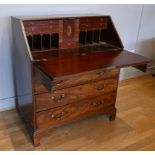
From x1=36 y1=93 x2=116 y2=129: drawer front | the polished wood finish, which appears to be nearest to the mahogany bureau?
x1=36 y1=93 x2=116 y2=129: drawer front

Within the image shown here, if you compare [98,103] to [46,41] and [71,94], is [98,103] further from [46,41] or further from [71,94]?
[46,41]

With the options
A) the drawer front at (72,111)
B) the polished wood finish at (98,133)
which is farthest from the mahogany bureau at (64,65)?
the polished wood finish at (98,133)

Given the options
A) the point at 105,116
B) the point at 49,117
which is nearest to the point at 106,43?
the point at 105,116

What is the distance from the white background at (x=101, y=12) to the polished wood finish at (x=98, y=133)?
343mm

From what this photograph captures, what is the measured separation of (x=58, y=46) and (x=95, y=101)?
0.57 m

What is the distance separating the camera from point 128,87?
2.90m

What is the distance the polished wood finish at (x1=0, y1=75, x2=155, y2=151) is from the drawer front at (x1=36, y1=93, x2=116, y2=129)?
0.16 metres

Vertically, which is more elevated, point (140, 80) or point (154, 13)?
point (154, 13)

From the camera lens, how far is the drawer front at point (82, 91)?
173 cm

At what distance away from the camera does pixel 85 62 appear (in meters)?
1.62

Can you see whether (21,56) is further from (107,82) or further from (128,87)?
(128,87)
